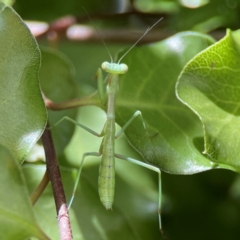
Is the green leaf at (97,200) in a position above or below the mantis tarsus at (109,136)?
below

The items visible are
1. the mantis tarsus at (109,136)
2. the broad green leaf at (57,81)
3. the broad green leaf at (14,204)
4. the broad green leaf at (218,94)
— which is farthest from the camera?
the broad green leaf at (57,81)

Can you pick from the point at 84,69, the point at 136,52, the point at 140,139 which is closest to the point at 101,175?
the point at 140,139

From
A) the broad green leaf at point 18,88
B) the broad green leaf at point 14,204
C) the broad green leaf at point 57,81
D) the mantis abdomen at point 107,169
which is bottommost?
the mantis abdomen at point 107,169

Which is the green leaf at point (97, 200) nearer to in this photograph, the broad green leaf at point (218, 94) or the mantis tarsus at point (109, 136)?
the mantis tarsus at point (109, 136)

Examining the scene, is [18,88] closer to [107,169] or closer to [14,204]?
[14,204]

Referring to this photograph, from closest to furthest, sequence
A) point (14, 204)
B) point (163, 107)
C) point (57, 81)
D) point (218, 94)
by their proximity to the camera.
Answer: point (14, 204) → point (218, 94) → point (163, 107) → point (57, 81)

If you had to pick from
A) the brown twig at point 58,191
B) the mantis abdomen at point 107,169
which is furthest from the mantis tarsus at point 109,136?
the brown twig at point 58,191

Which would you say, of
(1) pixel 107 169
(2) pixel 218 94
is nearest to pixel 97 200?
(1) pixel 107 169
